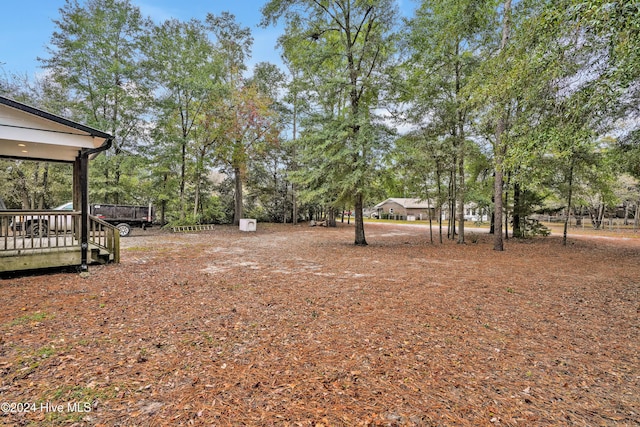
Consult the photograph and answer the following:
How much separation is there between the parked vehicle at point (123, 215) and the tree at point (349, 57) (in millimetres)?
11360

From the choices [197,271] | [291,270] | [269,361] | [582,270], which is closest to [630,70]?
[582,270]

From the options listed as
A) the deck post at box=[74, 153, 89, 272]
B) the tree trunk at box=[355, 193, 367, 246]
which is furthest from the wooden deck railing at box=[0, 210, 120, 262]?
the tree trunk at box=[355, 193, 367, 246]

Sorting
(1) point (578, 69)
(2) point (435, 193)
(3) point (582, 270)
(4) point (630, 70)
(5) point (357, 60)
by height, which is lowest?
(3) point (582, 270)

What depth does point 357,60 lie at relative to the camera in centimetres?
1125

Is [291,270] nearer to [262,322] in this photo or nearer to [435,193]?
[262,322]

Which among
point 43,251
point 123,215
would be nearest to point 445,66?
point 43,251

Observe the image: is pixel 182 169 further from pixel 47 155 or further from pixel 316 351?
pixel 316 351

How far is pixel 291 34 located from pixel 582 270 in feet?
43.0

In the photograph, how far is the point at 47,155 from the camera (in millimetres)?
7414

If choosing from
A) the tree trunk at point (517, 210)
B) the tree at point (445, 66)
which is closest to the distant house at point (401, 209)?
the tree trunk at point (517, 210)

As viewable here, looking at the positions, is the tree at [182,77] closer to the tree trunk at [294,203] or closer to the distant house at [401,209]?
the tree trunk at [294,203]

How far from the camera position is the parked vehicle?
13666 mm

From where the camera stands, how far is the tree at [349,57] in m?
10.0

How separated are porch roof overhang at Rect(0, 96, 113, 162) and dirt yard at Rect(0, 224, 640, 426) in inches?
114
